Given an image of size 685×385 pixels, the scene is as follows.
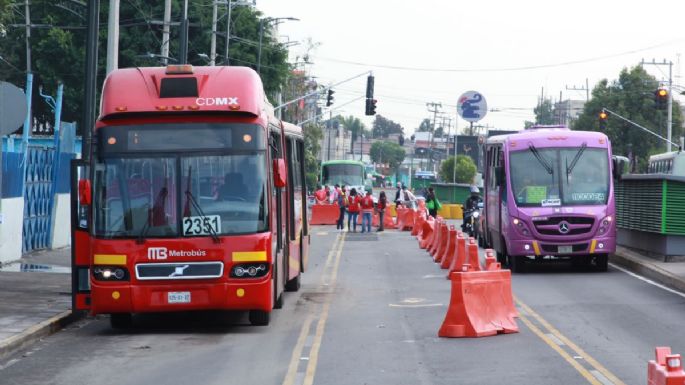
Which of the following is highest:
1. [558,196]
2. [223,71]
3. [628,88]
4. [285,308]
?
[628,88]

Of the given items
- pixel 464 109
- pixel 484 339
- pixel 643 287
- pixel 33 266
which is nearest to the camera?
pixel 484 339

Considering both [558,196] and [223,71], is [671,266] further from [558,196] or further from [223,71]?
[223,71]

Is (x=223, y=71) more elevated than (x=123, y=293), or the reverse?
(x=223, y=71)

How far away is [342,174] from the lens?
77250 millimetres

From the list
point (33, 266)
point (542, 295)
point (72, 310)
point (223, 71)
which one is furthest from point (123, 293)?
point (33, 266)

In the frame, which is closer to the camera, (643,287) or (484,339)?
(484,339)

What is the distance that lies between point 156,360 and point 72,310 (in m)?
3.93

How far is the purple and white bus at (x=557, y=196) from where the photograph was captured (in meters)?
25.7

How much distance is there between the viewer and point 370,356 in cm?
1358

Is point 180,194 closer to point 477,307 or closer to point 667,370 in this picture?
point 477,307

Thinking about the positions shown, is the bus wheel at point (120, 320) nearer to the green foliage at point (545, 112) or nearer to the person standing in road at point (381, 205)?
the person standing in road at point (381, 205)

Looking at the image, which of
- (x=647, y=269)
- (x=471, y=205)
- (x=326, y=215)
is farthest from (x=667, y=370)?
(x=326, y=215)

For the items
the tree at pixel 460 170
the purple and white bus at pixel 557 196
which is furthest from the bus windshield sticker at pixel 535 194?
the tree at pixel 460 170

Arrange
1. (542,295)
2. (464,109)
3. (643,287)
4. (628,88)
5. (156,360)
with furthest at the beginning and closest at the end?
1. (464,109)
2. (628,88)
3. (643,287)
4. (542,295)
5. (156,360)
